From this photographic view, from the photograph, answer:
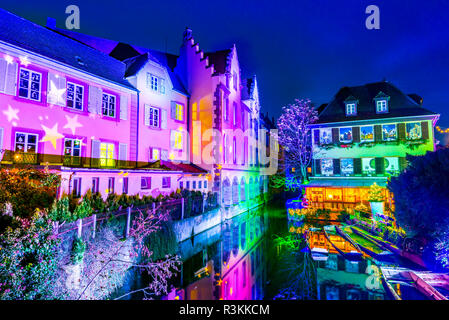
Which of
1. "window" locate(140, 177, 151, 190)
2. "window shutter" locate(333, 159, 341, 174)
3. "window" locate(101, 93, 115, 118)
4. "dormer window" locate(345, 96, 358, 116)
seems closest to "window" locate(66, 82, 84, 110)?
"window" locate(101, 93, 115, 118)

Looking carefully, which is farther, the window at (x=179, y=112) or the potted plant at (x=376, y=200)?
the window at (x=179, y=112)

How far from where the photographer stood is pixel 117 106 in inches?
712

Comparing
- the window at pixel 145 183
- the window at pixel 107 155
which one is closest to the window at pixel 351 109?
the window at pixel 145 183

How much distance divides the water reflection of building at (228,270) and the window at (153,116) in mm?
10190

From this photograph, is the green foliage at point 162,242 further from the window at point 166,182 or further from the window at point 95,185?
the window at point 166,182

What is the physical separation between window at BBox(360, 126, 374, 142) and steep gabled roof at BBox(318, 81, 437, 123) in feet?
3.53

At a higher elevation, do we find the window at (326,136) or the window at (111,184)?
the window at (326,136)

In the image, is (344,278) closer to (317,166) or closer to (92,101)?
(92,101)

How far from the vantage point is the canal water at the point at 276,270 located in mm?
9297

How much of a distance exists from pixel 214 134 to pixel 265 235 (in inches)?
396

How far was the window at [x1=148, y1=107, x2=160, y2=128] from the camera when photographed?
20406mm
